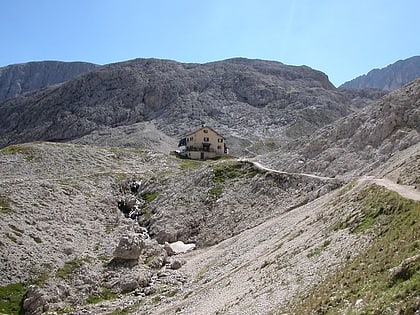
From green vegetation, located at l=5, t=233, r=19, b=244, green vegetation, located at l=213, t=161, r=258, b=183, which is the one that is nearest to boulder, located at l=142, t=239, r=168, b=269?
green vegetation, located at l=5, t=233, r=19, b=244

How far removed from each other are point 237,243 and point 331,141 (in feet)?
87.7

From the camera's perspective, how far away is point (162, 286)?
48531 mm

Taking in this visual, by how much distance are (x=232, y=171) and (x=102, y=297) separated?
36.1 metres

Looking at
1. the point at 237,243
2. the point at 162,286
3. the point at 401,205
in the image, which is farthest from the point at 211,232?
the point at 401,205

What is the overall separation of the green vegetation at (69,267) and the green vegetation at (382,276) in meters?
35.0

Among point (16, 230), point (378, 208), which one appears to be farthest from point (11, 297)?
point (378, 208)

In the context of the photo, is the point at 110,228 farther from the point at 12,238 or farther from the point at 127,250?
the point at 12,238

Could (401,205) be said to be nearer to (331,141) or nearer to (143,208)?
(331,141)

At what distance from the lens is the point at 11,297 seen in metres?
46.2

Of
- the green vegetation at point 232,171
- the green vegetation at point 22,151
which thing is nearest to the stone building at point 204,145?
the green vegetation at point 22,151

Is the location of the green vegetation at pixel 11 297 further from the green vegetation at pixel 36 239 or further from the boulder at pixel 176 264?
the boulder at pixel 176 264

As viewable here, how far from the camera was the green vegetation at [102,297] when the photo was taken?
1900 inches

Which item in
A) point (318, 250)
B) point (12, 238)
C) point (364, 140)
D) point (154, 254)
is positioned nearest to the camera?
point (318, 250)

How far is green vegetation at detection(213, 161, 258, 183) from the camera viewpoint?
7599 centimetres
